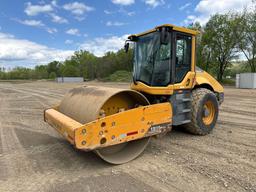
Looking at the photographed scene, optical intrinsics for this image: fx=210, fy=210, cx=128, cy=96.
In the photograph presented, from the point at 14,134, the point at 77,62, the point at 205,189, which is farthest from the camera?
the point at 77,62

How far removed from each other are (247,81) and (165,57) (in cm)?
2221

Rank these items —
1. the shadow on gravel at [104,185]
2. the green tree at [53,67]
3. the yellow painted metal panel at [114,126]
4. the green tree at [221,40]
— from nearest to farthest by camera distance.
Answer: the shadow on gravel at [104,185] → the yellow painted metal panel at [114,126] → the green tree at [221,40] → the green tree at [53,67]

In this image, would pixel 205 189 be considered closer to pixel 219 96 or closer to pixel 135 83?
pixel 135 83

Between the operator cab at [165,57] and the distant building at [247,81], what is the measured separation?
69.2ft

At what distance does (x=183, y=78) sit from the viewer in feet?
Answer: 15.1

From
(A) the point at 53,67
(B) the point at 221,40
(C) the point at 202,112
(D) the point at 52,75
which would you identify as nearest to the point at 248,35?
(B) the point at 221,40

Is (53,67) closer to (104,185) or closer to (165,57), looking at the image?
(165,57)

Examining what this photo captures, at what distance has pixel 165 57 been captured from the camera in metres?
4.40

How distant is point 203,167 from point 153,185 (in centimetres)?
101

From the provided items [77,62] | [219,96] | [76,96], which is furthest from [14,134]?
[77,62]

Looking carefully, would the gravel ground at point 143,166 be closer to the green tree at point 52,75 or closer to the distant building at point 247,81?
the distant building at point 247,81

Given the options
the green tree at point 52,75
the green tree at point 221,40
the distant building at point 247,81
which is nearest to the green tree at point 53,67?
the green tree at point 52,75

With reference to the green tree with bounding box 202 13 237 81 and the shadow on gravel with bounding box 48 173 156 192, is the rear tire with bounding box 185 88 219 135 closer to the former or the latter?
the shadow on gravel with bounding box 48 173 156 192

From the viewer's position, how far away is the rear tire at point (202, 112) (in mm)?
4738
